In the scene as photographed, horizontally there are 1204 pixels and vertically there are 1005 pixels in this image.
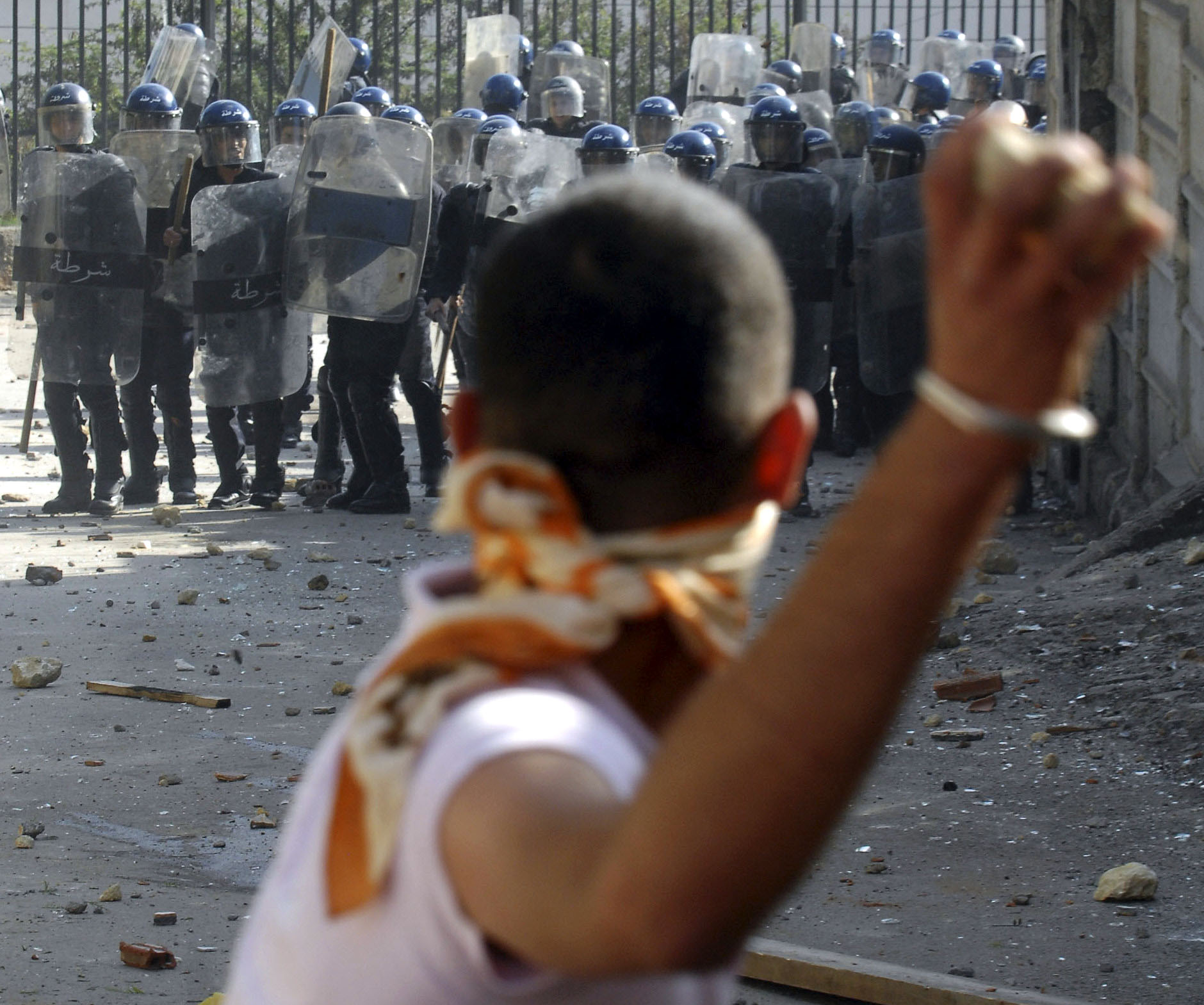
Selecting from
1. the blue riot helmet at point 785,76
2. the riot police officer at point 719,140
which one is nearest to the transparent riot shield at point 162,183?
A: the riot police officer at point 719,140

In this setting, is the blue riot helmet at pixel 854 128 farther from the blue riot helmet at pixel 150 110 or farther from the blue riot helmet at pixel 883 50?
the blue riot helmet at pixel 883 50

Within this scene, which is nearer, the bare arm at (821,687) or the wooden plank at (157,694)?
the bare arm at (821,687)

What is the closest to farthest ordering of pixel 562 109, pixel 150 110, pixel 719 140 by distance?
1. pixel 150 110
2. pixel 719 140
3. pixel 562 109

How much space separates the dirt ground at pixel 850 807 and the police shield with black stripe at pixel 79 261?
3.67 feet

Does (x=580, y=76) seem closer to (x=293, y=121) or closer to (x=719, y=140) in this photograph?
(x=719, y=140)

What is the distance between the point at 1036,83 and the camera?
568 inches

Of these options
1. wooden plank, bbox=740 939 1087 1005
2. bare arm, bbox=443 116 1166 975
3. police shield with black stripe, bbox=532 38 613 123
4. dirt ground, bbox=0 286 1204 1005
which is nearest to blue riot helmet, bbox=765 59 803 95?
police shield with black stripe, bbox=532 38 613 123

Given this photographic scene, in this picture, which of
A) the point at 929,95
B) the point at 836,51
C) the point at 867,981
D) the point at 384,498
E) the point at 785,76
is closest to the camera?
the point at 867,981

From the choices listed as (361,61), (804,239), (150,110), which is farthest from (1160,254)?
(361,61)

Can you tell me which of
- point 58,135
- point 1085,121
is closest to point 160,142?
point 58,135

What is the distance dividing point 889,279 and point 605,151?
1883 mm

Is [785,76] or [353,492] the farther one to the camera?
[785,76]

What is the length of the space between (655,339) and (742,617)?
155 mm

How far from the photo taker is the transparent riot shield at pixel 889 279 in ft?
27.1
